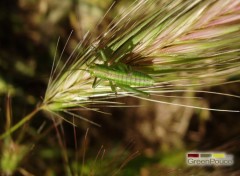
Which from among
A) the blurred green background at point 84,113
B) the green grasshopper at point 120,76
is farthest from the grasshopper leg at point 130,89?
the blurred green background at point 84,113

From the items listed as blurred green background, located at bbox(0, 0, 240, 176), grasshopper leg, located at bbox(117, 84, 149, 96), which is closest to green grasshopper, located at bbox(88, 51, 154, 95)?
grasshopper leg, located at bbox(117, 84, 149, 96)

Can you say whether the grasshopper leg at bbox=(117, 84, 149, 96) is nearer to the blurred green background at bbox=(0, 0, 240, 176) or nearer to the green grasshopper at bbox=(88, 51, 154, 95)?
the green grasshopper at bbox=(88, 51, 154, 95)

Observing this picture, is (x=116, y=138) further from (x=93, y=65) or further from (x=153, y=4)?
(x=153, y=4)

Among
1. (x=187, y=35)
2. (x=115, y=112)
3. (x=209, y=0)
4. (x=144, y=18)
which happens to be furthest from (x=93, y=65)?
(x=115, y=112)

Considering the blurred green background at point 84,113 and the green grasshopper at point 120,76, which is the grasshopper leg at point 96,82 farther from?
the blurred green background at point 84,113

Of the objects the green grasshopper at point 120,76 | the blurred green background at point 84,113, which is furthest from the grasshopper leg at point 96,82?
the blurred green background at point 84,113

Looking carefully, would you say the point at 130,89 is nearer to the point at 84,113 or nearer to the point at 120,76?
the point at 120,76

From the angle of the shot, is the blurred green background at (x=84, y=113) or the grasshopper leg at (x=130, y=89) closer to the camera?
the grasshopper leg at (x=130, y=89)

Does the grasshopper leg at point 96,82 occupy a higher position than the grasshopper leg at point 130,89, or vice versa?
the grasshopper leg at point 96,82
